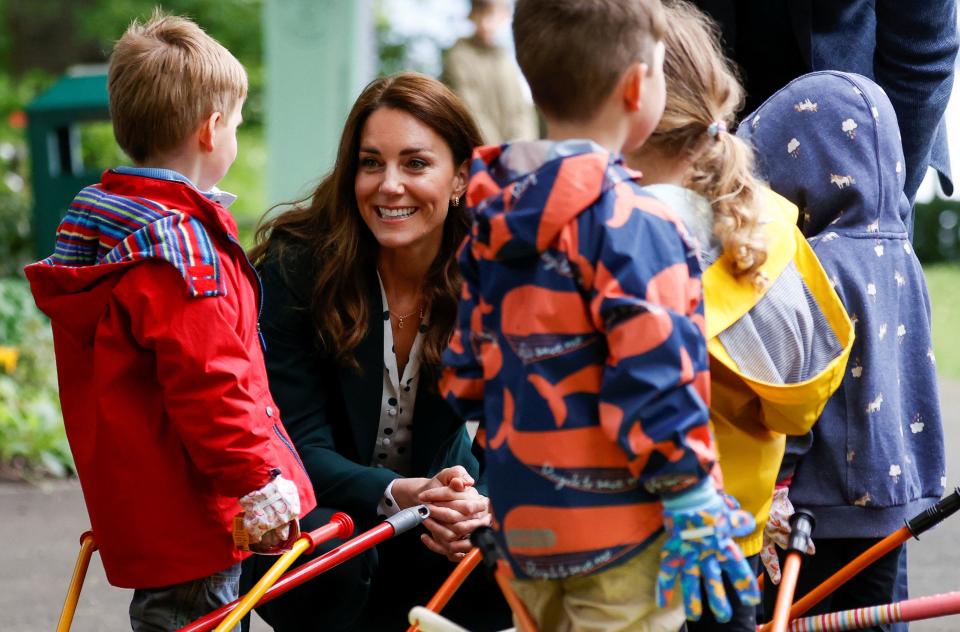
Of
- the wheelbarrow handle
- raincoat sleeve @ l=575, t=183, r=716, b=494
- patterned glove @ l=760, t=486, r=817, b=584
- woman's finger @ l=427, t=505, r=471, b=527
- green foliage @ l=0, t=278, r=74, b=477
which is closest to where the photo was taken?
raincoat sleeve @ l=575, t=183, r=716, b=494

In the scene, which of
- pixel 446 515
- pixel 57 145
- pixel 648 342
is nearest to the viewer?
pixel 648 342

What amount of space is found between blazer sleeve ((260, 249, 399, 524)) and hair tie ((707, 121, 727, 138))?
1.27m

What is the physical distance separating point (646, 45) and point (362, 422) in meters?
1.54

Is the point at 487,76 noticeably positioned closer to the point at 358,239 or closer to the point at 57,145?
the point at 57,145

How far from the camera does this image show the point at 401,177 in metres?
3.35

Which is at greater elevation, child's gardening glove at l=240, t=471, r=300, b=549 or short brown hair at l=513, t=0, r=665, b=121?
short brown hair at l=513, t=0, r=665, b=121

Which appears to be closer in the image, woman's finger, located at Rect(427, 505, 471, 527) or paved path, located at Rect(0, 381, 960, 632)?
woman's finger, located at Rect(427, 505, 471, 527)

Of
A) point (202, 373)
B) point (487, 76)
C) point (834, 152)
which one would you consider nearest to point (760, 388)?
point (834, 152)

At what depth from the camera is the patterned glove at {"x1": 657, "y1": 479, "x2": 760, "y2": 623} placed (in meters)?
2.04

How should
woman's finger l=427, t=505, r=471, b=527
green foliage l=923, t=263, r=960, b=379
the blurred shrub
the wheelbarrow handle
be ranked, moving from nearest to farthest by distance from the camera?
the wheelbarrow handle → woman's finger l=427, t=505, r=471, b=527 → green foliage l=923, t=263, r=960, b=379 → the blurred shrub

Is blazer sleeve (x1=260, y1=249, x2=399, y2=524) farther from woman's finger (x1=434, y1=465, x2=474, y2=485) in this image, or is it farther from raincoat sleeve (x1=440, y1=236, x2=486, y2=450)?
raincoat sleeve (x1=440, y1=236, x2=486, y2=450)

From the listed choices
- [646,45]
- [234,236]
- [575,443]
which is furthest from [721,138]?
[234,236]

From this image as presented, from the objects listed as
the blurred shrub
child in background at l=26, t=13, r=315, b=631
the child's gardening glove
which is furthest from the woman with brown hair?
the blurred shrub

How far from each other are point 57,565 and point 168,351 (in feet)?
10.0
